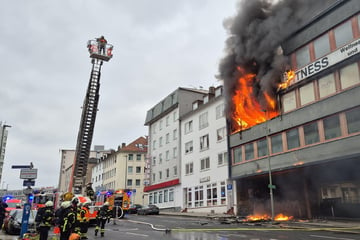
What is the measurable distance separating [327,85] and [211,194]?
16131 millimetres

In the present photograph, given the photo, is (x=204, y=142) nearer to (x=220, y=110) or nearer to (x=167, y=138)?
(x=220, y=110)

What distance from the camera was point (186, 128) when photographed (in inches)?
1569

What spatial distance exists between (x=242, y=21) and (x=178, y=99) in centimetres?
1569

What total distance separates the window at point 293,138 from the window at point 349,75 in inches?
179

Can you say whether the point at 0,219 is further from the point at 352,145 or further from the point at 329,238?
the point at 352,145

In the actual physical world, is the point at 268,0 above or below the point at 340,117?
above

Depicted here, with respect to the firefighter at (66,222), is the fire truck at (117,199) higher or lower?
higher

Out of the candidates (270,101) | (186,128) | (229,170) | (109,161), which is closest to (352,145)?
(270,101)

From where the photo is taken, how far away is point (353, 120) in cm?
1920

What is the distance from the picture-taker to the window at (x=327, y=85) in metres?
21.0

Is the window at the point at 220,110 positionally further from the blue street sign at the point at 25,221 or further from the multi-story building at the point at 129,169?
the multi-story building at the point at 129,169

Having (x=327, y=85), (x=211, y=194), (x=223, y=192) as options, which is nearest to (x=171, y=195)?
(x=211, y=194)

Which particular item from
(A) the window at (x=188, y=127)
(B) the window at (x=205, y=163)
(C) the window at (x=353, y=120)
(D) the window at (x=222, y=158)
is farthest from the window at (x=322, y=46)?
(A) the window at (x=188, y=127)

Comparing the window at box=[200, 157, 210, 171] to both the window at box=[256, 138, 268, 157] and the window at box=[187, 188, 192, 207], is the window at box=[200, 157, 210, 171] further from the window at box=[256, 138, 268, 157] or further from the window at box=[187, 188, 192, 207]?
the window at box=[256, 138, 268, 157]
